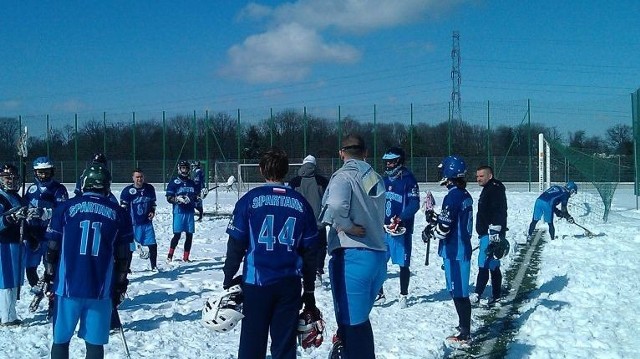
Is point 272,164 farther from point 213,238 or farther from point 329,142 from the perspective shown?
point 329,142

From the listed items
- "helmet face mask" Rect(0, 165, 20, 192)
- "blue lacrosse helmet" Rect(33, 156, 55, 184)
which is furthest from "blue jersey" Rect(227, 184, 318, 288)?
"blue lacrosse helmet" Rect(33, 156, 55, 184)

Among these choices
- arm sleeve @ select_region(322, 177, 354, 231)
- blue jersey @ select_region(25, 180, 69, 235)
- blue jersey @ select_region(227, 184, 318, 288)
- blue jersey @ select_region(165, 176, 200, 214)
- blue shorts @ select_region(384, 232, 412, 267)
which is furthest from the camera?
blue jersey @ select_region(165, 176, 200, 214)

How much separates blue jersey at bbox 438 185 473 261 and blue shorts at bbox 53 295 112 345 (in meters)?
3.54

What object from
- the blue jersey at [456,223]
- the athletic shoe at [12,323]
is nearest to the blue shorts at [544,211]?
the blue jersey at [456,223]

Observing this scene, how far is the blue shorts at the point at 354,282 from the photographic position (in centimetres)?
435

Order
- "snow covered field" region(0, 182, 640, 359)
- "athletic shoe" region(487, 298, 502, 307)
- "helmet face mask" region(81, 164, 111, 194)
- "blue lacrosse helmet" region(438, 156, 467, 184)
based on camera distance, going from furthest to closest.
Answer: "athletic shoe" region(487, 298, 502, 307) → "blue lacrosse helmet" region(438, 156, 467, 184) → "snow covered field" region(0, 182, 640, 359) → "helmet face mask" region(81, 164, 111, 194)

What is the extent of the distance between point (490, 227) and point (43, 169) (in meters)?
5.78

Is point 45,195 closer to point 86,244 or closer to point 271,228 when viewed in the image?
point 86,244

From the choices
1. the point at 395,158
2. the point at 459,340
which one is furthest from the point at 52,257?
the point at 395,158

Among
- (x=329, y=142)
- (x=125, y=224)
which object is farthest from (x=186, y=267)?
(x=329, y=142)

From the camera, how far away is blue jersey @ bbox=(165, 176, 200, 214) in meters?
11.2

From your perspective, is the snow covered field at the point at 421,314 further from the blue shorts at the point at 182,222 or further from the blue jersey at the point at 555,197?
the blue jersey at the point at 555,197

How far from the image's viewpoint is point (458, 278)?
6402 mm

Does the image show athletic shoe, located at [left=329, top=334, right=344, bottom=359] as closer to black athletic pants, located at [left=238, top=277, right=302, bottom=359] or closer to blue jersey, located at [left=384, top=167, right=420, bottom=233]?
black athletic pants, located at [left=238, top=277, right=302, bottom=359]
